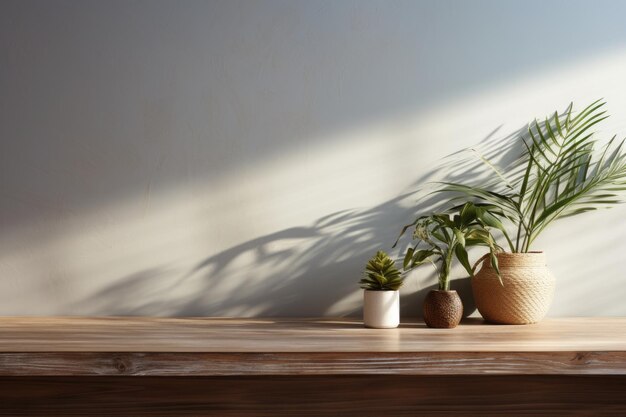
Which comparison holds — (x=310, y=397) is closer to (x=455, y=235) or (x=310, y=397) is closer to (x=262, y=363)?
(x=262, y=363)

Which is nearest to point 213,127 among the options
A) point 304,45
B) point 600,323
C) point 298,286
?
point 304,45

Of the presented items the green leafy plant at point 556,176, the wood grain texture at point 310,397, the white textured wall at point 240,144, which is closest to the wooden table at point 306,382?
the wood grain texture at point 310,397

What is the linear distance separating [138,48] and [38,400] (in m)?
0.85

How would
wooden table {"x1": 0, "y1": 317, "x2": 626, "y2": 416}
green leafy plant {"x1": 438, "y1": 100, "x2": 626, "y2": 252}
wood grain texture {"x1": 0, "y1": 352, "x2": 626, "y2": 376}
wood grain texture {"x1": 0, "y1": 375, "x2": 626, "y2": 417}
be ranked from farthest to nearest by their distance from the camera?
green leafy plant {"x1": 438, "y1": 100, "x2": 626, "y2": 252}, wood grain texture {"x1": 0, "y1": 375, "x2": 626, "y2": 417}, wooden table {"x1": 0, "y1": 317, "x2": 626, "y2": 416}, wood grain texture {"x1": 0, "y1": 352, "x2": 626, "y2": 376}

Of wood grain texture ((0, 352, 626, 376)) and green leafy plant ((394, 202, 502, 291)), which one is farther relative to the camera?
green leafy plant ((394, 202, 502, 291))

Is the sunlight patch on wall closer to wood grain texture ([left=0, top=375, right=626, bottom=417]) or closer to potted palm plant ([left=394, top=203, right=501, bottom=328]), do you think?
potted palm plant ([left=394, top=203, right=501, bottom=328])

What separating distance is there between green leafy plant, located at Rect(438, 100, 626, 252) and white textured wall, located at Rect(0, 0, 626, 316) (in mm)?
51

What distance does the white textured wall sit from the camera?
154cm

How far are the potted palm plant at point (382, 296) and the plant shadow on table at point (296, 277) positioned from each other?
0.18 metres

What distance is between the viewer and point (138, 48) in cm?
156

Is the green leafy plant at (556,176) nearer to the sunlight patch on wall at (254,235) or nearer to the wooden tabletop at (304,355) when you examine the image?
the sunlight patch on wall at (254,235)

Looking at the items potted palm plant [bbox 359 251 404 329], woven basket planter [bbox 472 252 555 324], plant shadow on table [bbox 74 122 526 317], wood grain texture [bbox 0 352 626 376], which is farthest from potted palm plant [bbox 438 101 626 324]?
wood grain texture [bbox 0 352 626 376]

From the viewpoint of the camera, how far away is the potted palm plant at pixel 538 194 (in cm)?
141

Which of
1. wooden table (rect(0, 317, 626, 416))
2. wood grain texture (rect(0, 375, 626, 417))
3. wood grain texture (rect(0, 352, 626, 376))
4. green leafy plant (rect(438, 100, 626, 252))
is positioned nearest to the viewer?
wood grain texture (rect(0, 352, 626, 376))
